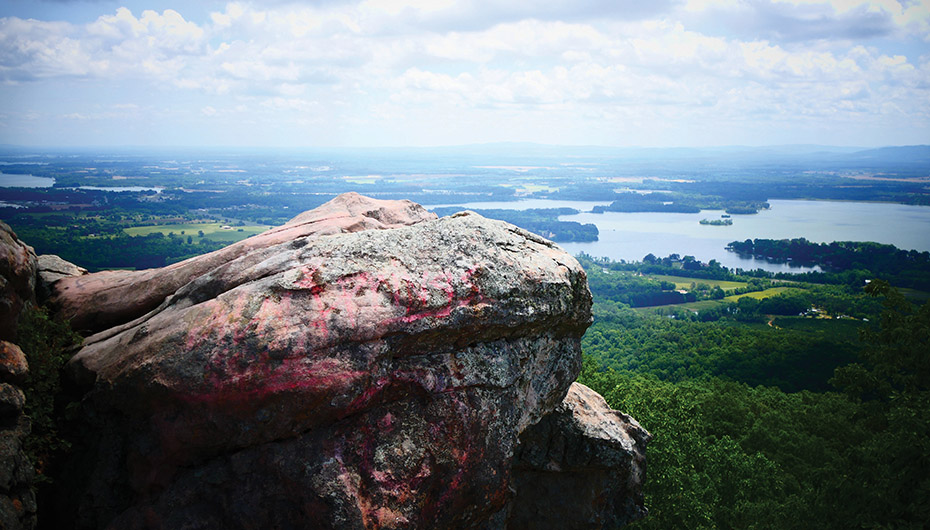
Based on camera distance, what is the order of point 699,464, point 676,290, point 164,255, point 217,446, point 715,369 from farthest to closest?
point 676,290 < point 715,369 < point 164,255 < point 699,464 < point 217,446

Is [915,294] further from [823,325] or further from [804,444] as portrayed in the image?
[804,444]

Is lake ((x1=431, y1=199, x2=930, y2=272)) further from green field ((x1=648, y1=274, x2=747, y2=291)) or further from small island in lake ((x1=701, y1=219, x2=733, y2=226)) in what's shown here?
green field ((x1=648, y1=274, x2=747, y2=291))

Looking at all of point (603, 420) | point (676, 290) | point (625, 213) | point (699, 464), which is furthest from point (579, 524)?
point (625, 213)

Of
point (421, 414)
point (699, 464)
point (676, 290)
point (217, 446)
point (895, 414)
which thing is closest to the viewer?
point (217, 446)

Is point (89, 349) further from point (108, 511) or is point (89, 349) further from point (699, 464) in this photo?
point (699, 464)

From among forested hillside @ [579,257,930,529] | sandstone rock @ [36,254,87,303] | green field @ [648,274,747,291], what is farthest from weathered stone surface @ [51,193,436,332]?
green field @ [648,274,747,291]

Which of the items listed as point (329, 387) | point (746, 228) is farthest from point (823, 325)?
point (746, 228)
